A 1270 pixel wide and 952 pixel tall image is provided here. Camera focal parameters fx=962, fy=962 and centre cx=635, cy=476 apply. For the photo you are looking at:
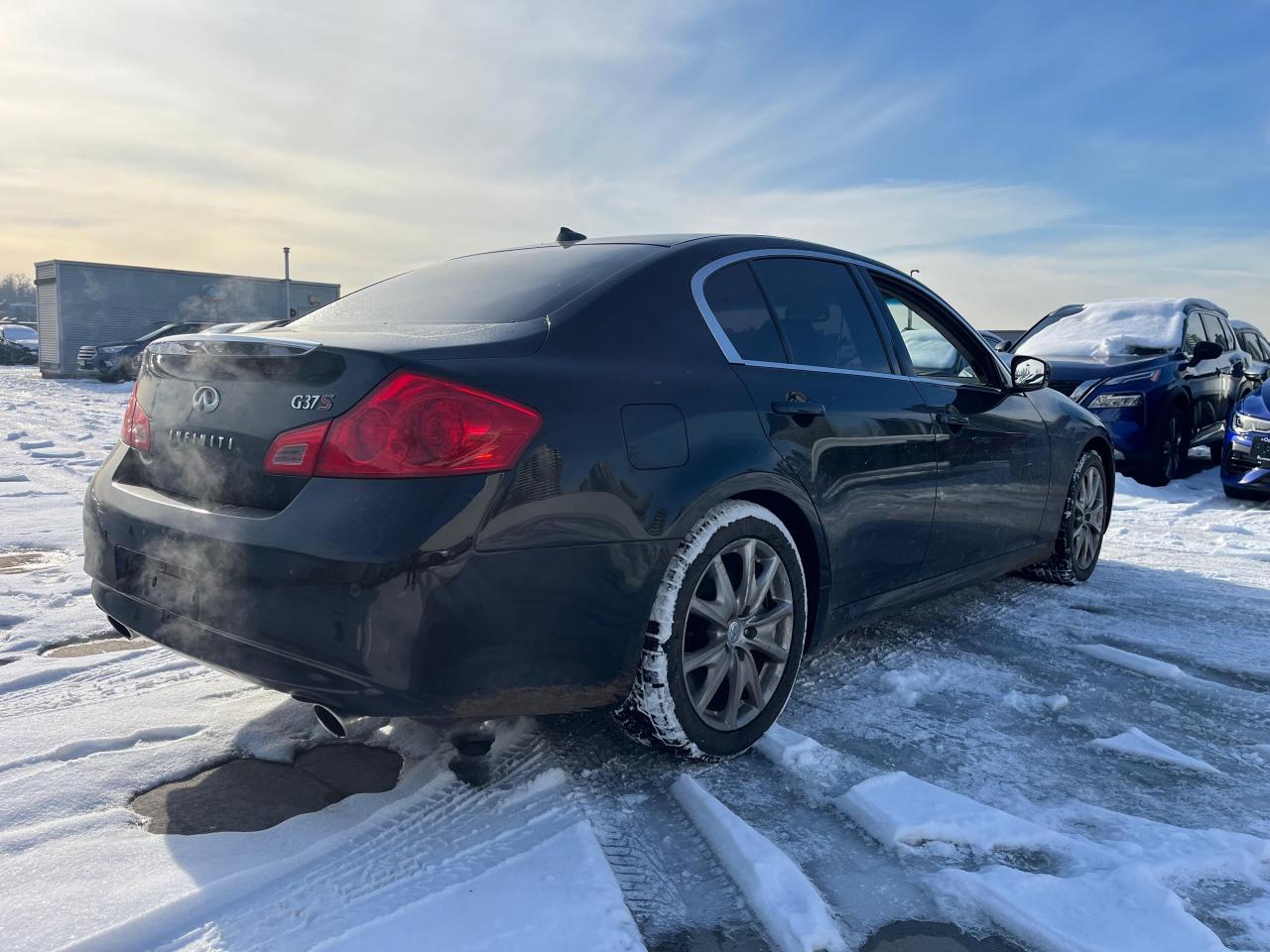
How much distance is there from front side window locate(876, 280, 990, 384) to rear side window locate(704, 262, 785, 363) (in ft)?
2.68

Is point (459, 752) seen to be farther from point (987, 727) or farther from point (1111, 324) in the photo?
point (1111, 324)

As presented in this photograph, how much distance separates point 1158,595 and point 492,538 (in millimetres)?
4076

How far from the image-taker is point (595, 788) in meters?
2.53

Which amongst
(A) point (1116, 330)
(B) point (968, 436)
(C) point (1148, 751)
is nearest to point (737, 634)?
(C) point (1148, 751)

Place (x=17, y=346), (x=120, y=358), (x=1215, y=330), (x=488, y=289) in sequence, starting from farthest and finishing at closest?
(x=17, y=346), (x=120, y=358), (x=1215, y=330), (x=488, y=289)

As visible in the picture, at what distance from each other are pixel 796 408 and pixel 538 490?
1.06 meters

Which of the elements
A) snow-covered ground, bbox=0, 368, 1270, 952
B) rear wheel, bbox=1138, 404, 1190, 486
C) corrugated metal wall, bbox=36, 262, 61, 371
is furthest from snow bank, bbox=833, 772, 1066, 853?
corrugated metal wall, bbox=36, 262, 61, 371

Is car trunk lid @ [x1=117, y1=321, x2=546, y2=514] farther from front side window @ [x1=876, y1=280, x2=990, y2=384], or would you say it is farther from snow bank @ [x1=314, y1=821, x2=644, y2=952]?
front side window @ [x1=876, y1=280, x2=990, y2=384]

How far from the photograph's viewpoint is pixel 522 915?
6.38ft

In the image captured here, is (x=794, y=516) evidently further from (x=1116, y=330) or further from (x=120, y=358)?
(x=120, y=358)

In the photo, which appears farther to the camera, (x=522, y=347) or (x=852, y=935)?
(x=522, y=347)

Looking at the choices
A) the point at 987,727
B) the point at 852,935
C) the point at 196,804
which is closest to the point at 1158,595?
the point at 987,727

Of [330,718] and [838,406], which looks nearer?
[330,718]

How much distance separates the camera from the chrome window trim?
2854 millimetres
